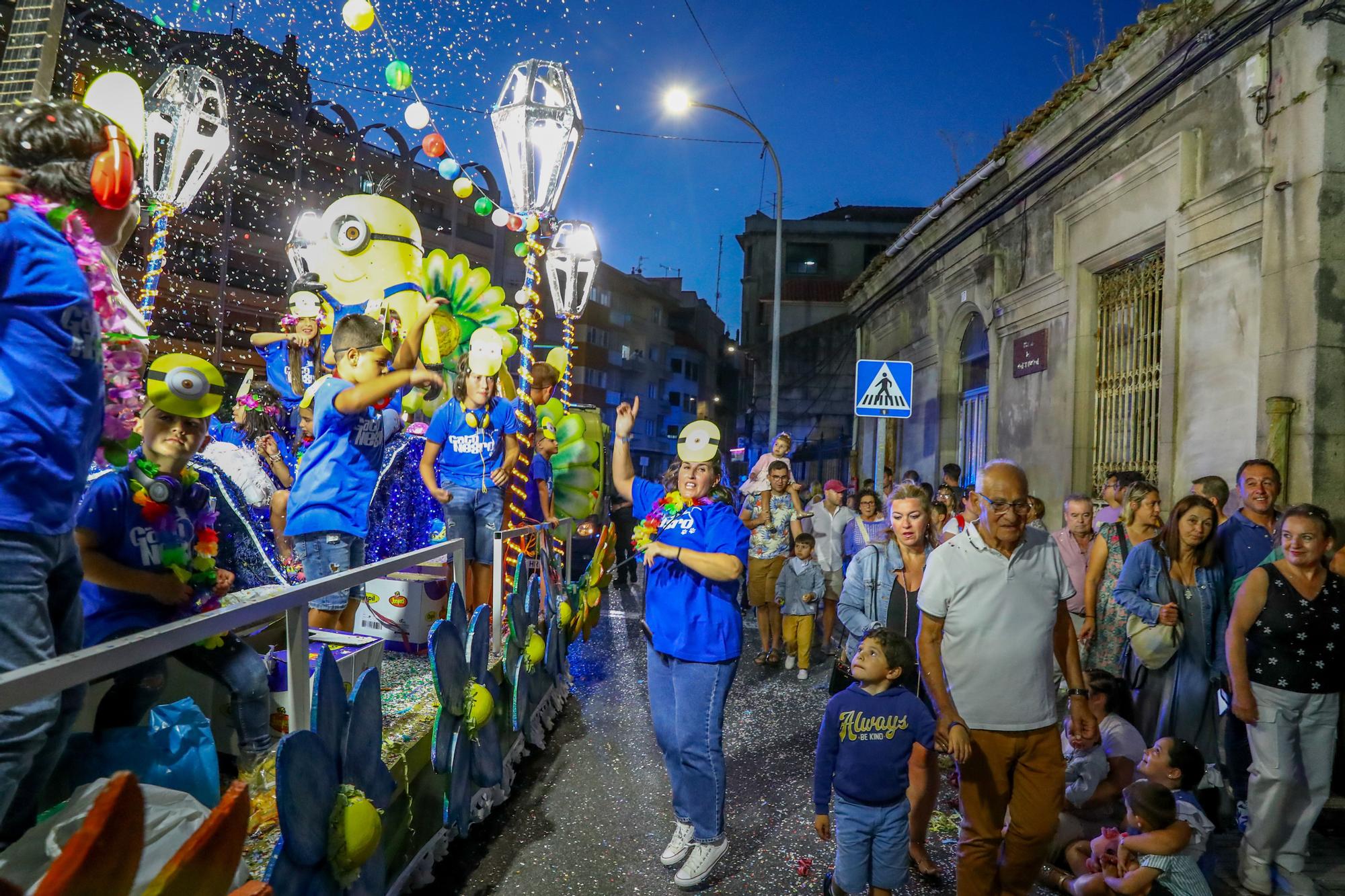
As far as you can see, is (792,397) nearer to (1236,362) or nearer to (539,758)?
(1236,362)

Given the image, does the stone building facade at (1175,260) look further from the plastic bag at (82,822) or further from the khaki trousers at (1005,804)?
the plastic bag at (82,822)

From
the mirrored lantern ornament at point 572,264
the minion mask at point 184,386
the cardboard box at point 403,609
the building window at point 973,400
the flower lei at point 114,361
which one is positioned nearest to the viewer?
the flower lei at point 114,361

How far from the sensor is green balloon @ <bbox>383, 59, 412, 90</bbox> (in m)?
6.41

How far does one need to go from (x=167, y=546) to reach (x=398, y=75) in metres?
4.66

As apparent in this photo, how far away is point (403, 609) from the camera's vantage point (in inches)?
227

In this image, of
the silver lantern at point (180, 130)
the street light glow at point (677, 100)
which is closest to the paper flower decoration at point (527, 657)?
the silver lantern at point (180, 130)

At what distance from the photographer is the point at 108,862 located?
5.02 feet

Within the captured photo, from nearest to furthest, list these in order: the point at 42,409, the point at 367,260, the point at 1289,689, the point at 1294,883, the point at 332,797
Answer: the point at 42,409 < the point at 332,797 < the point at 1294,883 < the point at 1289,689 < the point at 367,260

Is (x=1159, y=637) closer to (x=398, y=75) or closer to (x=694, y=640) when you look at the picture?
(x=694, y=640)

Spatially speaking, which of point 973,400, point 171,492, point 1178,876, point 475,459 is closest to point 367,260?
point 475,459

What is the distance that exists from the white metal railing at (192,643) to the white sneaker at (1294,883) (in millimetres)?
4429

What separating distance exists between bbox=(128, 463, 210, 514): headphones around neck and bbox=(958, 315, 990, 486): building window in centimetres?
1163

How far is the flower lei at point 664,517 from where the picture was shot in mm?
4254

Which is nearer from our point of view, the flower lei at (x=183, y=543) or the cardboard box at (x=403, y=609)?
the flower lei at (x=183, y=543)
